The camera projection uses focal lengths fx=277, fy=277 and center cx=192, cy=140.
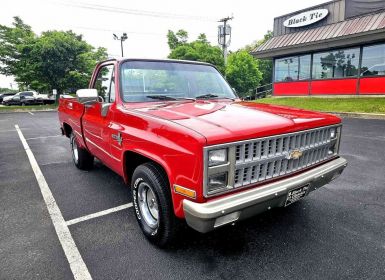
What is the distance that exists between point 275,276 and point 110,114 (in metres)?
2.47

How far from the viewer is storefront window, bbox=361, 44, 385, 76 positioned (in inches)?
608

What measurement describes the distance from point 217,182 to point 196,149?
1.12ft

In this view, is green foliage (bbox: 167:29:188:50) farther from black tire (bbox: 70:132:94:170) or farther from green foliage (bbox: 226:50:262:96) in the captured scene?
black tire (bbox: 70:132:94:170)

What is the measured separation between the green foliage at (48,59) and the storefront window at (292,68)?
1718cm

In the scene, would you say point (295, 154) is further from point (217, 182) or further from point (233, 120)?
point (217, 182)

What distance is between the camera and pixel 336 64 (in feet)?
57.8

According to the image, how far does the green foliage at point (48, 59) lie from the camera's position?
24359mm

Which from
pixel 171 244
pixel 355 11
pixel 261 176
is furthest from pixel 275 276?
pixel 355 11

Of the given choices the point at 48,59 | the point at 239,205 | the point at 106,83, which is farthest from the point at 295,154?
the point at 48,59

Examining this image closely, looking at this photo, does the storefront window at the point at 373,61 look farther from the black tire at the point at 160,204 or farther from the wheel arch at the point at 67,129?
the black tire at the point at 160,204

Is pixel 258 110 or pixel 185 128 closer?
pixel 185 128

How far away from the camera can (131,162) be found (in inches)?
128

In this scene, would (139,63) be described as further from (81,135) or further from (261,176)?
(261,176)

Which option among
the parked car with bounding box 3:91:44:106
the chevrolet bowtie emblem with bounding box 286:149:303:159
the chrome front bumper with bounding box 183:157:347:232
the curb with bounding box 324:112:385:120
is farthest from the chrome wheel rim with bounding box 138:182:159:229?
the parked car with bounding box 3:91:44:106
